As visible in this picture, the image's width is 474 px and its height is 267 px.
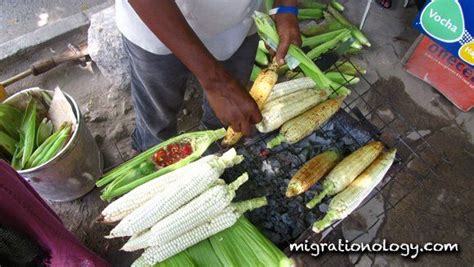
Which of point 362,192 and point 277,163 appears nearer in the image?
point 362,192

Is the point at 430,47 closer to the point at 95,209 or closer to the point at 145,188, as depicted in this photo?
the point at 145,188

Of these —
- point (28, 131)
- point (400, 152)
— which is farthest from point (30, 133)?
point (400, 152)

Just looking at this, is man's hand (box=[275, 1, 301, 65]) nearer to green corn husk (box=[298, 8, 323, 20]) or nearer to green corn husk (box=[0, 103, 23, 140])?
green corn husk (box=[0, 103, 23, 140])

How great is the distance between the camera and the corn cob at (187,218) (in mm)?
2004

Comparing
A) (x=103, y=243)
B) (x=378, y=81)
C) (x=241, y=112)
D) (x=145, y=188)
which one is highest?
(x=241, y=112)

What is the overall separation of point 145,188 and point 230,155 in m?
0.52

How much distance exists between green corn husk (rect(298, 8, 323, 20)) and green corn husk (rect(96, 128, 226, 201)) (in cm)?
282

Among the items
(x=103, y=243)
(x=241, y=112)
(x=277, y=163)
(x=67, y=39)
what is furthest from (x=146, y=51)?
(x=67, y=39)

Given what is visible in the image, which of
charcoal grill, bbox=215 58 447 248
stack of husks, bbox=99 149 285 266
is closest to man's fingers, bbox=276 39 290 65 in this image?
charcoal grill, bbox=215 58 447 248

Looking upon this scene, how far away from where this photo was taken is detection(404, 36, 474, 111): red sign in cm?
399

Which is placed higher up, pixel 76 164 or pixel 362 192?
pixel 76 164

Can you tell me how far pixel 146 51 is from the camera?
7.71 ft

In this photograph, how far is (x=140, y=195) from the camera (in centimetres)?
211

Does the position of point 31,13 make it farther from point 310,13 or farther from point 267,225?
point 267,225
